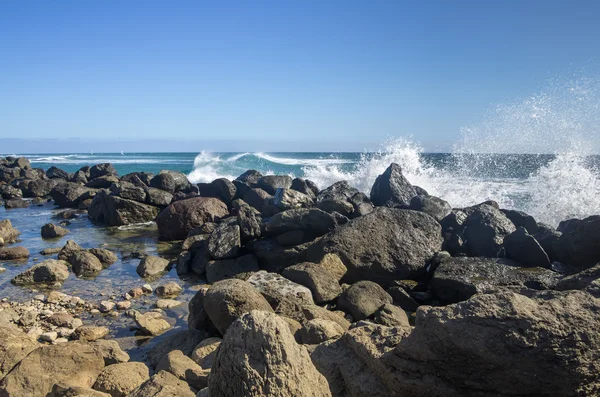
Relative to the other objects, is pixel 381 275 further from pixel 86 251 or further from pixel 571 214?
pixel 571 214

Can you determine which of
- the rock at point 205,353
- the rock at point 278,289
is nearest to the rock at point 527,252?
the rock at point 278,289

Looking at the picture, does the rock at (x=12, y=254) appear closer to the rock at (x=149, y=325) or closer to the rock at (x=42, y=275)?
the rock at (x=42, y=275)

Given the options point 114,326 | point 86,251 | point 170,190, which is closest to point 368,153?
point 170,190

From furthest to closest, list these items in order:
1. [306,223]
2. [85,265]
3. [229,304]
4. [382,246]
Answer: [306,223] → [85,265] → [382,246] → [229,304]

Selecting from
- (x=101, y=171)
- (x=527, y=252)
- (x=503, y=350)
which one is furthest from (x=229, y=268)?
(x=101, y=171)

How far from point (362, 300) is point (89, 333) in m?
3.68

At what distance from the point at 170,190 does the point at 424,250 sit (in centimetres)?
1223

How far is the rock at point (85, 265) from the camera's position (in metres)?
8.96

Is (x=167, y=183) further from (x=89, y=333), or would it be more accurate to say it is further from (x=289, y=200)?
(x=89, y=333)

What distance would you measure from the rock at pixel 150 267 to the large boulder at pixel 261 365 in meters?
6.76

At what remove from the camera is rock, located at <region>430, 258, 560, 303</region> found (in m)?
6.97

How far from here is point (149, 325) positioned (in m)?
6.09

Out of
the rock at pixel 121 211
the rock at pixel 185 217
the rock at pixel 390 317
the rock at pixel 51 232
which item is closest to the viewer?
the rock at pixel 390 317

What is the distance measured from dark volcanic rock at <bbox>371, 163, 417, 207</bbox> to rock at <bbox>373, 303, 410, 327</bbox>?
734 centimetres
